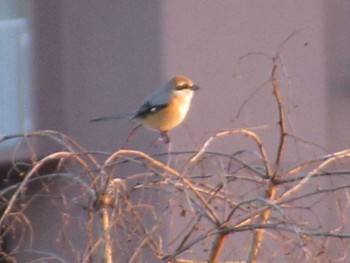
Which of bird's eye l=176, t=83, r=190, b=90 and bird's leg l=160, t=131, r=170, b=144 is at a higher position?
bird's eye l=176, t=83, r=190, b=90

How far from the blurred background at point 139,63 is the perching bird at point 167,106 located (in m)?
0.92

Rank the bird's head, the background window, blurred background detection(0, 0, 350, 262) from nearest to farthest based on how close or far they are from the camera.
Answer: the bird's head
blurred background detection(0, 0, 350, 262)
the background window

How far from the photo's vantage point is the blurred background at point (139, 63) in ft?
29.6

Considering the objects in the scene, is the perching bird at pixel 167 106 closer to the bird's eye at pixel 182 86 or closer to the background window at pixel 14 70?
the bird's eye at pixel 182 86

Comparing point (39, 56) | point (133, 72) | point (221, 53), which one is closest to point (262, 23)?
point (221, 53)

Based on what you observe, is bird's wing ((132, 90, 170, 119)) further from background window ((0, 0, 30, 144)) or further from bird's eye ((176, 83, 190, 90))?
background window ((0, 0, 30, 144))

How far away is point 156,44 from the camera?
8.97 meters

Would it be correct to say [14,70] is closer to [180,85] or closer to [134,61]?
[134,61]

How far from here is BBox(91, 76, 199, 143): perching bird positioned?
25.5 ft

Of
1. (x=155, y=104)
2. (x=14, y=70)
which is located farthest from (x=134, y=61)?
(x=155, y=104)

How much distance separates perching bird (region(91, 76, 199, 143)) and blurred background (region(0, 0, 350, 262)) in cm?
92

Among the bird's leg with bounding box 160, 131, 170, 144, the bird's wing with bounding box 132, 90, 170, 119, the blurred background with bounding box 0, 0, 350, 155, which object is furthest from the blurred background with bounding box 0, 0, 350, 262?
the bird's wing with bounding box 132, 90, 170, 119

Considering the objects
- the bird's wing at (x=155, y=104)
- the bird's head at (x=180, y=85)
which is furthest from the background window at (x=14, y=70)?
the bird's head at (x=180, y=85)

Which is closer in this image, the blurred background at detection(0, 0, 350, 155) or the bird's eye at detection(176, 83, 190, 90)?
the bird's eye at detection(176, 83, 190, 90)
